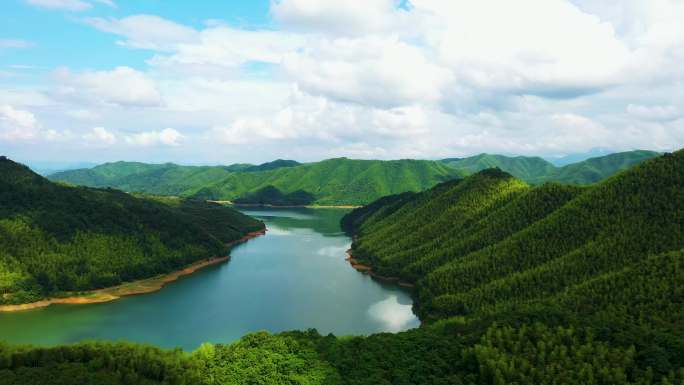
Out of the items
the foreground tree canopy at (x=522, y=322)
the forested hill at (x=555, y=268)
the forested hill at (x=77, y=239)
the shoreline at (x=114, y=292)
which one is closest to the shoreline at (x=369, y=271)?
the forested hill at (x=555, y=268)

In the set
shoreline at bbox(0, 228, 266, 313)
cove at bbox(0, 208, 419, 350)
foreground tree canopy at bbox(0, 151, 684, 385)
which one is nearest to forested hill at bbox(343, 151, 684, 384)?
foreground tree canopy at bbox(0, 151, 684, 385)

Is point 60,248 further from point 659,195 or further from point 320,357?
point 659,195

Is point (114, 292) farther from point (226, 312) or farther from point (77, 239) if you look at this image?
point (226, 312)

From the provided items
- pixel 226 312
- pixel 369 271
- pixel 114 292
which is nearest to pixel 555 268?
pixel 369 271

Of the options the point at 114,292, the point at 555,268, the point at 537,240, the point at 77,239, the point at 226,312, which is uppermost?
the point at 537,240

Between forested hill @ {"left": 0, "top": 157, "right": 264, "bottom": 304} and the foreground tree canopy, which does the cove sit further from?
the foreground tree canopy
